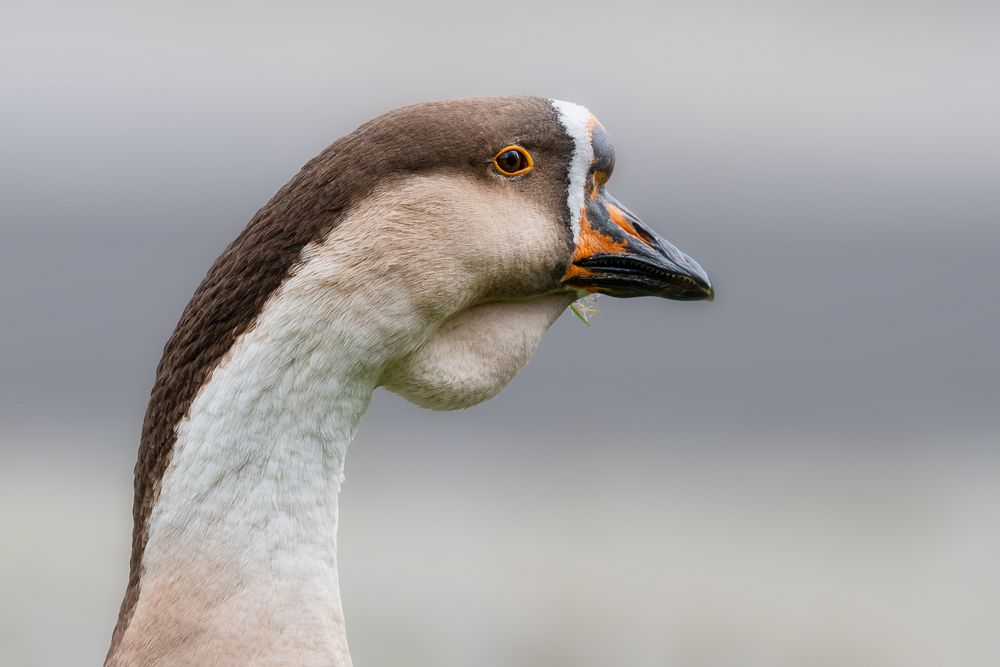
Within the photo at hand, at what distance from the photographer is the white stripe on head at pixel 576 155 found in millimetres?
2607

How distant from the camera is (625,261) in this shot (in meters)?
2.67

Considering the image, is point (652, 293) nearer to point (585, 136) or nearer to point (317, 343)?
point (585, 136)

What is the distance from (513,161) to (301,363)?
59cm

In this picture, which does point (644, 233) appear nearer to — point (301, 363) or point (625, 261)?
point (625, 261)

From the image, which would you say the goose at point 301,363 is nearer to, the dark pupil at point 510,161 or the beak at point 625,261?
the dark pupil at point 510,161

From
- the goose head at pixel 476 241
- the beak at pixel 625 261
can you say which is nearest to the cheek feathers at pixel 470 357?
the goose head at pixel 476 241

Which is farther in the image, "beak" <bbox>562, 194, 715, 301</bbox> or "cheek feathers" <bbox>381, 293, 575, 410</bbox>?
"beak" <bbox>562, 194, 715, 301</bbox>

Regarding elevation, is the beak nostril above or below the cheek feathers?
above

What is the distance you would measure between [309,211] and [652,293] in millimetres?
786

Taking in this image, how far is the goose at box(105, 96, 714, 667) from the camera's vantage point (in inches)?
89.3

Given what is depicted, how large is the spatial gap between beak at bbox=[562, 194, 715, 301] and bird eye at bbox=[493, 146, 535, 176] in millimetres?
179

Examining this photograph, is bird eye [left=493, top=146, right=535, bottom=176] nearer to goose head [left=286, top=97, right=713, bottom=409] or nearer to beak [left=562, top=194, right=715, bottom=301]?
goose head [left=286, top=97, right=713, bottom=409]

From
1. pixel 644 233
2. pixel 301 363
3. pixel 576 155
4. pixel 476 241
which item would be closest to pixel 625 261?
pixel 644 233

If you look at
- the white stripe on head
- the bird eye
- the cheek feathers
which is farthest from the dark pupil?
the cheek feathers
